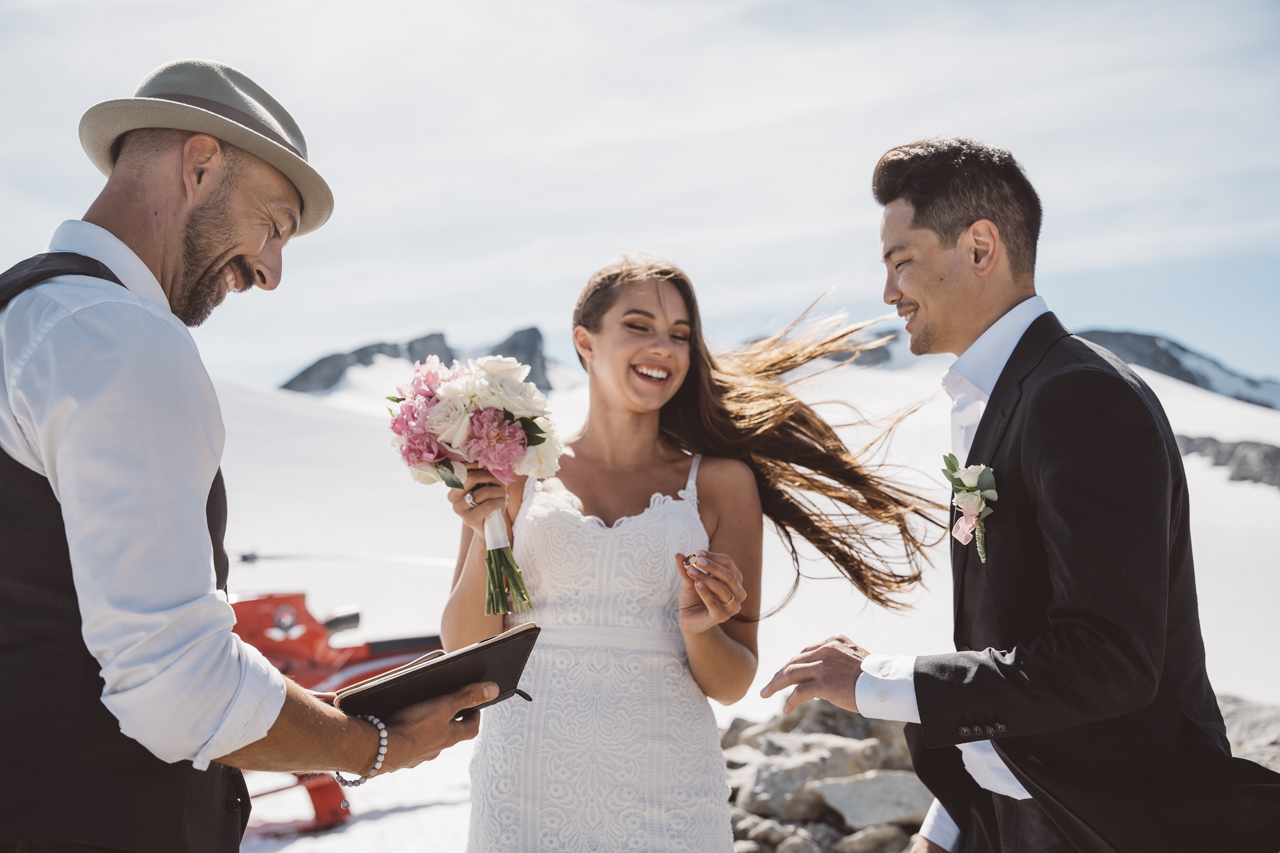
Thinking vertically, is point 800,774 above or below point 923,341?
below

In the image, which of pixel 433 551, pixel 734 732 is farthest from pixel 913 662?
pixel 433 551

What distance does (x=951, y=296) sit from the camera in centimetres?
232

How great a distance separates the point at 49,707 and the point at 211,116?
1134 millimetres

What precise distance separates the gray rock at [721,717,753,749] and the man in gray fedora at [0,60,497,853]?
17.4 feet

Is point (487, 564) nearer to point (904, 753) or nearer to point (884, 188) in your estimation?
point (884, 188)

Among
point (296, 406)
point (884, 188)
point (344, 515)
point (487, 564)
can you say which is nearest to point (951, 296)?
point (884, 188)

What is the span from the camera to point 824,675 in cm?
206

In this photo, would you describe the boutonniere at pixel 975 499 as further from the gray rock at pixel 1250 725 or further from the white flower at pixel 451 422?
the gray rock at pixel 1250 725

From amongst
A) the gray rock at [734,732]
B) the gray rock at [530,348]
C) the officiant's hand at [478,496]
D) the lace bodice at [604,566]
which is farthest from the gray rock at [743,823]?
the gray rock at [530,348]

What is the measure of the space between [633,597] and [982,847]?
126cm

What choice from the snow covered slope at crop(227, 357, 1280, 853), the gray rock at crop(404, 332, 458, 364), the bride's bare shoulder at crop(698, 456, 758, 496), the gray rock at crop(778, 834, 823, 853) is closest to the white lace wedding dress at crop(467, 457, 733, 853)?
the bride's bare shoulder at crop(698, 456, 758, 496)

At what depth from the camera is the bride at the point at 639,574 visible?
2.86 m

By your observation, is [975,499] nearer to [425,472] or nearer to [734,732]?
[425,472]

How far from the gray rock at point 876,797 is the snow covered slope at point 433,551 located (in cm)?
153
